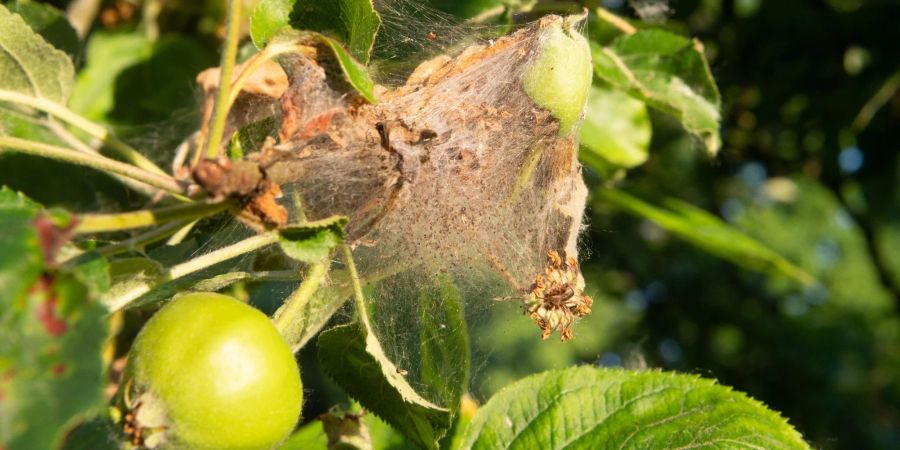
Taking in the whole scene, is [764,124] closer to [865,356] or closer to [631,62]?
[631,62]

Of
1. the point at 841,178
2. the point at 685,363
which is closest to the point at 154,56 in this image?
the point at 841,178

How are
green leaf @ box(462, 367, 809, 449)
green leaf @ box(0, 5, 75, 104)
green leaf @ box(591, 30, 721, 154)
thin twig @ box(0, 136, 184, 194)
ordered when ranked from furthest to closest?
1. green leaf @ box(591, 30, 721, 154)
2. green leaf @ box(0, 5, 75, 104)
3. green leaf @ box(462, 367, 809, 449)
4. thin twig @ box(0, 136, 184, 194)

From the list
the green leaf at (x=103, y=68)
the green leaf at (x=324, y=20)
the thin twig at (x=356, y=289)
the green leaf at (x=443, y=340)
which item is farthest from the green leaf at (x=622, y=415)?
the green leaf at (x=103, y=68)

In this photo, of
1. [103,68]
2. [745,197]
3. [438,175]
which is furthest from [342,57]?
[745,197]

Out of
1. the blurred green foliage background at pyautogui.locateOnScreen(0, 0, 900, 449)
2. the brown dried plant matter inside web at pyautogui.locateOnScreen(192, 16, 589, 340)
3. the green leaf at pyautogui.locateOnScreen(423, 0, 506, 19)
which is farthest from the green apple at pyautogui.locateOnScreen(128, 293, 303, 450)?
the green leaf at pyautogui.locateOnScreen(423, 0, 506, 19)

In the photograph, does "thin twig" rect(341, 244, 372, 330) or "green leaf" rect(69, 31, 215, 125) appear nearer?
"thin twig" rect(341, 244, 372, 330)

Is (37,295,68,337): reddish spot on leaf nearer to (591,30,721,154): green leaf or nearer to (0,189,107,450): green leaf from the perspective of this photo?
(0,189,107,450): green leaf
